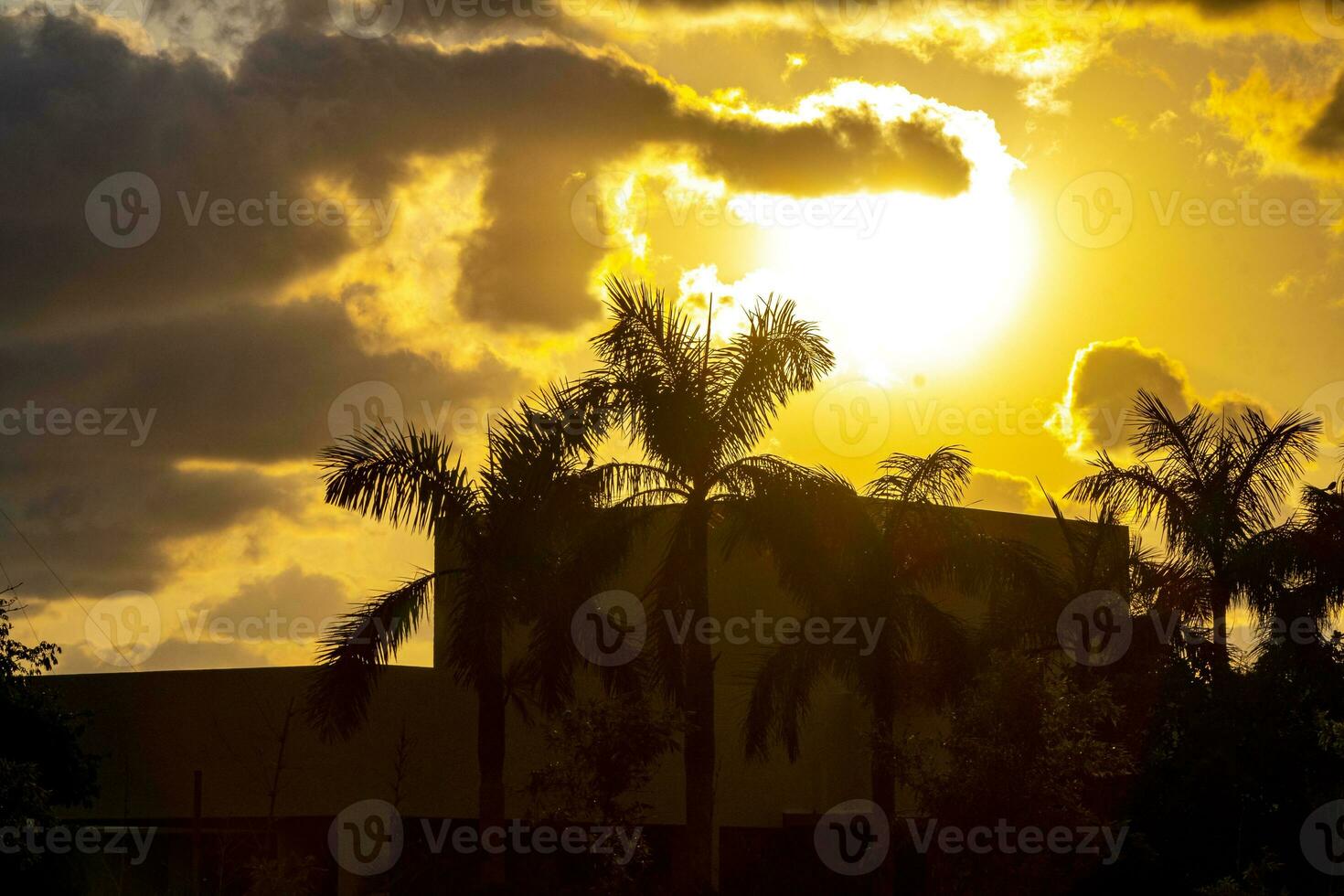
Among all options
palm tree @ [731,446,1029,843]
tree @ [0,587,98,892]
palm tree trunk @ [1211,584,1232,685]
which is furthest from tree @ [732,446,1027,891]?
tree @ [0,587,98,892]

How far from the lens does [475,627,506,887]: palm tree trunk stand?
1905 cm

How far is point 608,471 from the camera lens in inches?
822

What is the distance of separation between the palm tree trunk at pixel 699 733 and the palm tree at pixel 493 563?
128 cm

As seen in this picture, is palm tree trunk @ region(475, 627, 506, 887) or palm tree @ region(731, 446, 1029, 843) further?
palm tree @ region(731, 446, 1029, 843)

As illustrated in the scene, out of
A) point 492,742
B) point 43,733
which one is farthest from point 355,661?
point 43,733

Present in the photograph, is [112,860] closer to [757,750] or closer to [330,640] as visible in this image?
[330,640]

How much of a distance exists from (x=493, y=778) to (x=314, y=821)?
38.8 feet

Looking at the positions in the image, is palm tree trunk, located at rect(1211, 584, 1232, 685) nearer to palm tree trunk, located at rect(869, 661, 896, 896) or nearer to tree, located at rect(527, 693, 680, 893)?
palm tree trunk, located at rect(869, 661, 896, 896)

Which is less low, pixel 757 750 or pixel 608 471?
pixel 608 471

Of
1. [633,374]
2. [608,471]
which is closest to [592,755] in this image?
[608,471]

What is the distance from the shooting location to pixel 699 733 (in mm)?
19766

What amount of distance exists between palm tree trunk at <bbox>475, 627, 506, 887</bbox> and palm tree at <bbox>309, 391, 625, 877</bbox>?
2cm

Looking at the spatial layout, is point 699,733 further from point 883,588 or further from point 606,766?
point 883,588

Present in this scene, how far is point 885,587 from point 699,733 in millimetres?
4347
